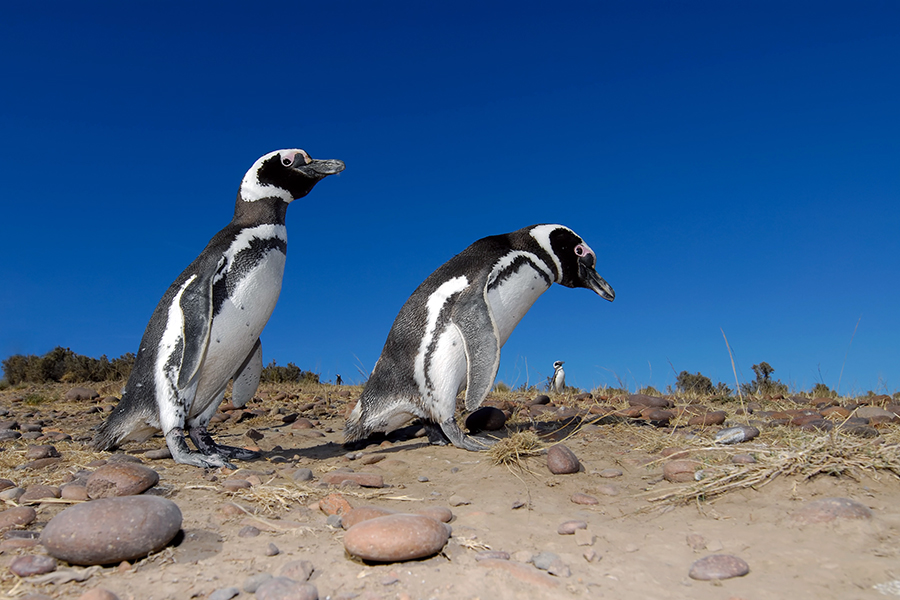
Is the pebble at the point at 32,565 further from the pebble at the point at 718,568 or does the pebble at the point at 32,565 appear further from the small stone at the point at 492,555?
the pebble at the point at 718,568

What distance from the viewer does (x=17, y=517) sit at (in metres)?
3.12

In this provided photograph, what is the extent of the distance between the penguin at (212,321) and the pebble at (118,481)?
3.44 ft

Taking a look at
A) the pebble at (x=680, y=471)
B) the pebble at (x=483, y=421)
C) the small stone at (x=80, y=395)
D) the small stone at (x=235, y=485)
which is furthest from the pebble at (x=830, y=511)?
the small stone at (x=80, y=395)

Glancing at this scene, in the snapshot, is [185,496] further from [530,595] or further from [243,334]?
[530,595]

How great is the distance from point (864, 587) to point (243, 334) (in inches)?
175

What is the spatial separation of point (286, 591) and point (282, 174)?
159 inches

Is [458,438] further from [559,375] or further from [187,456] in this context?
[559,375]

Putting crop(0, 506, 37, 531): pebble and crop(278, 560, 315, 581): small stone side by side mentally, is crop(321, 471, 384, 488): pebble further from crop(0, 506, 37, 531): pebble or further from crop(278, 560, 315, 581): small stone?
crop(0, 506, 37, 531): pebble

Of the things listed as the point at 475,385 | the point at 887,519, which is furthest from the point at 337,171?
the point at 887,519

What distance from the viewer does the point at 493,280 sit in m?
5.50

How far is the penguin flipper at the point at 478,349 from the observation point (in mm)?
5062

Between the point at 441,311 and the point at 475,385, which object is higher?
the point at 441,311

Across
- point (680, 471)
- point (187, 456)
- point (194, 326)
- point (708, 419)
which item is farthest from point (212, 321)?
point (708, 419)

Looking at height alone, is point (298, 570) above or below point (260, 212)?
below
